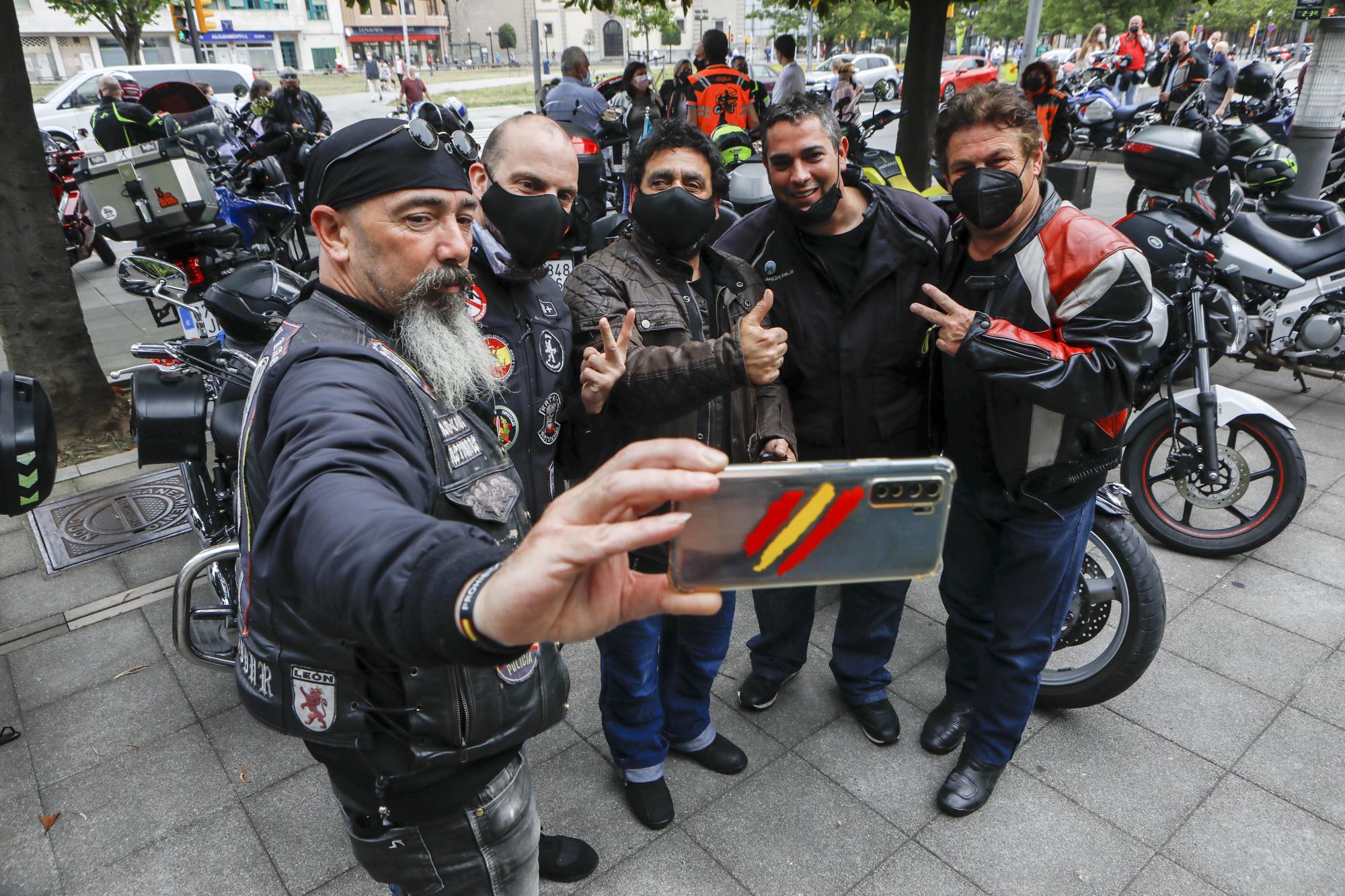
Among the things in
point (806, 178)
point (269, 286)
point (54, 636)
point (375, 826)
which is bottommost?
point (54, 636)

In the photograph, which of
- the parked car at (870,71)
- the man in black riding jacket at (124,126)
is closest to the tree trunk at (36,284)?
the man in black riding jacket at (124,126)

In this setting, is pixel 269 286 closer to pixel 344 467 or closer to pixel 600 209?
pixel 344 467

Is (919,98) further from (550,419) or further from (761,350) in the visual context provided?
(550,419)

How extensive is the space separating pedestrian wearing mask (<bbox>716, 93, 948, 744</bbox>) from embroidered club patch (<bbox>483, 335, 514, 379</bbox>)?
0.91m

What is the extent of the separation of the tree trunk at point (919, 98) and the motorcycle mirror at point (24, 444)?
20.3ft

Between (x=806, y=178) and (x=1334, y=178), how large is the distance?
31.5 feet

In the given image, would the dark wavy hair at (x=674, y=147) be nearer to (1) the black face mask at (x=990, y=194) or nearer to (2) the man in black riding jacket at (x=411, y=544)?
(1) the black face mask at (x=990, y=194)

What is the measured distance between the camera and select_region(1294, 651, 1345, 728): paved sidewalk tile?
291cm

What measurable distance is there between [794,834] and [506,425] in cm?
149

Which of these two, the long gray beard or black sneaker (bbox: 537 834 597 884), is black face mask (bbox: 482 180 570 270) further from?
black sneaker (bbox: 537 834 597 884)

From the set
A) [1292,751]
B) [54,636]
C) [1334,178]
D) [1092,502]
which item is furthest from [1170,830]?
[1334,178]

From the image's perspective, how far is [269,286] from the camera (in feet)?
10.3

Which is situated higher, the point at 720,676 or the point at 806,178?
the point at 806,178

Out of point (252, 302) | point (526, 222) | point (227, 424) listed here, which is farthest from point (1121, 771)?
point (252, 302)
